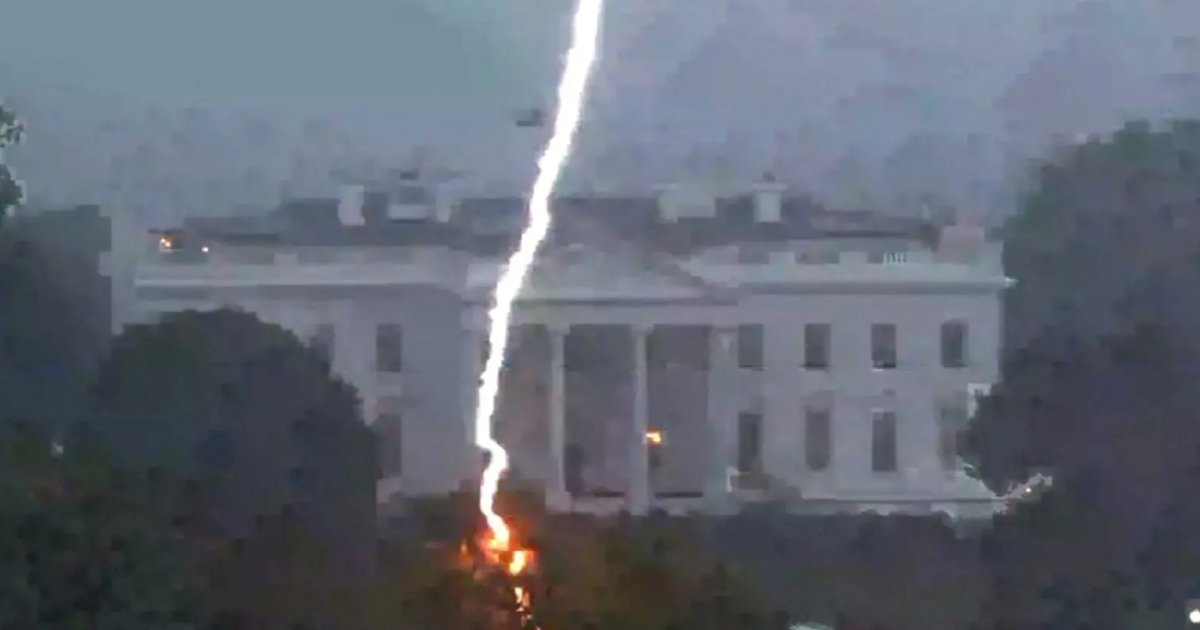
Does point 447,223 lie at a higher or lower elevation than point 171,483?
higher

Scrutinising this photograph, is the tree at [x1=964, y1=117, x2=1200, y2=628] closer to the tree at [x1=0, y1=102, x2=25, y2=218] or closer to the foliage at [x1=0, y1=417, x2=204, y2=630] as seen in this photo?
the foliage at [x1=0, y1=417, x2=204, y2=630]

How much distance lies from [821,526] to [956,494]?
26 centimetres

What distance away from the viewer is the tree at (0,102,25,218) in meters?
3.07

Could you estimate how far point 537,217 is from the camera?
3.17 metres

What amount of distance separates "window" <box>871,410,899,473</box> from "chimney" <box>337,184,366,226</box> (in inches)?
40.0

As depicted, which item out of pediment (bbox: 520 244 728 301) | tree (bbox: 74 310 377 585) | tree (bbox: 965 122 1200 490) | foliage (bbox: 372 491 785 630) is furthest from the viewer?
pediment (bbox: 520 244 728 301)

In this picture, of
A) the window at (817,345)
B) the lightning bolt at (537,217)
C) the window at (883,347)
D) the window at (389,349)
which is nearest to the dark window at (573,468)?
the lightning bolt at (537,217)

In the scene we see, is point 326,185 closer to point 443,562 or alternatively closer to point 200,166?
point 200,166

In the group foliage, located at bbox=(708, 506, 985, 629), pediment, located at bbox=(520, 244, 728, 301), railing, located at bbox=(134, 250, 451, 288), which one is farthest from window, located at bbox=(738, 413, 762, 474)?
railing, located at bbox=(134, 250, 451, 288)

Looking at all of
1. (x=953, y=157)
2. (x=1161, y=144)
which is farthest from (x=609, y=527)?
(x=1161, y=144)

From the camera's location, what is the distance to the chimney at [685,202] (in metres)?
3.27

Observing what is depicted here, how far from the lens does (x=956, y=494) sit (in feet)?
10.3

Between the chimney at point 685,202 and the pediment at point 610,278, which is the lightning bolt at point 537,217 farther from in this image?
the chimney at point 685,202

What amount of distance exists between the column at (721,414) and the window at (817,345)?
0.14 m
